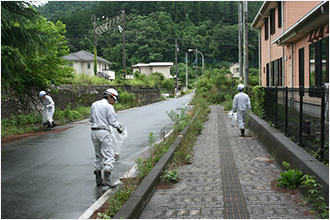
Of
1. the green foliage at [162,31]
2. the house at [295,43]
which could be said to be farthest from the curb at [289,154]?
the green foliage at [162,31]

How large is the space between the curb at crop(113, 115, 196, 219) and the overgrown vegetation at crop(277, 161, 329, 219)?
6.83 feet

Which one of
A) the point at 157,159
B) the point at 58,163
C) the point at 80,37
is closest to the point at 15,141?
the point at 58,163

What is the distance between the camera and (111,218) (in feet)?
14.1

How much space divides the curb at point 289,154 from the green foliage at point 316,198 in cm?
7

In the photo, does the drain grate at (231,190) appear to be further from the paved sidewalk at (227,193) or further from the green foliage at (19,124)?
the green foliage at (19,124)

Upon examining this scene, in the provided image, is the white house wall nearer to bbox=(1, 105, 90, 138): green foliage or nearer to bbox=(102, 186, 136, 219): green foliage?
bbox=(1, 105, 90, 138): green foliage

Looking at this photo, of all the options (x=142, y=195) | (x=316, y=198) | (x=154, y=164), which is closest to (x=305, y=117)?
(x=316, y=198)

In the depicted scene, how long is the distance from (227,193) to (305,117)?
2487 millimetres

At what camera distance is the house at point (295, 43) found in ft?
41.4

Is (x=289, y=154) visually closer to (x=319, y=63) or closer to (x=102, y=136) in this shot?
(x=102, y=136)

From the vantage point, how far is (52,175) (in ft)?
22.9

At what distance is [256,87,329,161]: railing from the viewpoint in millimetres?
5543

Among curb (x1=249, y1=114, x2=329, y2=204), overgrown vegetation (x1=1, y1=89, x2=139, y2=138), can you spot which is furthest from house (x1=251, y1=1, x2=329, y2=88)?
overgrown vegetation (x1=1, y1=89, x2=139, y2=138)

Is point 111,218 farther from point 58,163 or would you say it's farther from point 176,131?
point 176,131
